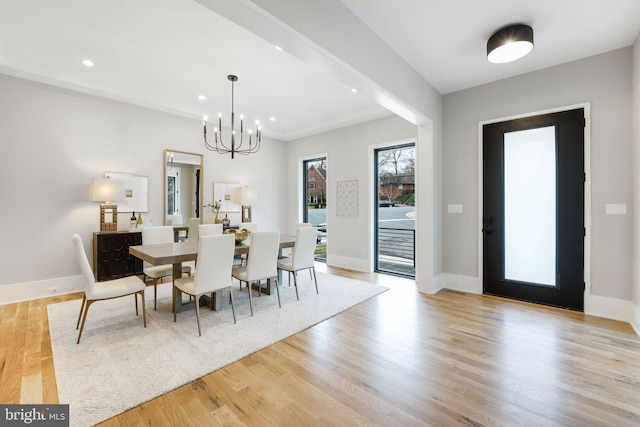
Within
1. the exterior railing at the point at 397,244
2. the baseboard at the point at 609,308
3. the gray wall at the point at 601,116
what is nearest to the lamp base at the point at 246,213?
the exterior railing at the point at 397,244

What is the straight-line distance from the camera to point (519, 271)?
3.61 metres

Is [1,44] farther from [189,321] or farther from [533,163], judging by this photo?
[533,163]

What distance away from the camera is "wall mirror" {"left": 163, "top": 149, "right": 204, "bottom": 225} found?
4.87 meters

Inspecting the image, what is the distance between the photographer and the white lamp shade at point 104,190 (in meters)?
3.88

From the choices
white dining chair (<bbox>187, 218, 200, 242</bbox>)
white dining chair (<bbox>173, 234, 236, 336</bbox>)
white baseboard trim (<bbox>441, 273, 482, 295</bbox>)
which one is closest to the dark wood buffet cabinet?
white dining chair (<bbox>187, 218, 200, 242</bbox>)

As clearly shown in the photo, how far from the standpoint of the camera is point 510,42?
2.59 meters

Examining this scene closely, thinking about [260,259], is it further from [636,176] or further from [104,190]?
[636,176]

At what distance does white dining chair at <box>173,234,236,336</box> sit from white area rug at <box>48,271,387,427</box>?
0.23 metres

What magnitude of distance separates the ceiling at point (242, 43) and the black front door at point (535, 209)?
32.5 inches

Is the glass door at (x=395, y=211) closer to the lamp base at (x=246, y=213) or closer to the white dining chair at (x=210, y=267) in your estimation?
the lamp base at (x=246, y=213)

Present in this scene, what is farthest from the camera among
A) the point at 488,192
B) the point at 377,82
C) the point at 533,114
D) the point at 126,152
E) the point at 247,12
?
the point at 126,152

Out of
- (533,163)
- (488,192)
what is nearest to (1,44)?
(488,192)

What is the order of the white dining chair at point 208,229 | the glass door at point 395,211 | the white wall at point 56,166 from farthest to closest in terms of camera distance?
the glass door at point 395,211, the white dining chair at point 208,229, the white wall at point 56,166

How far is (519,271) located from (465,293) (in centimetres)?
74
